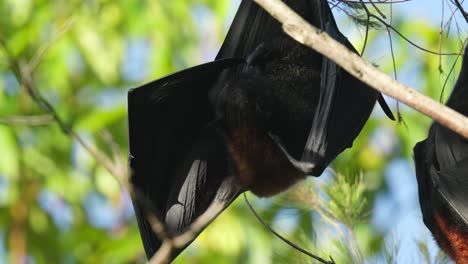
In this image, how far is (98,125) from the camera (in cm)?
676

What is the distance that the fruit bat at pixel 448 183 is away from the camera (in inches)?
146

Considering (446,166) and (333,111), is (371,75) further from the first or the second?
(446,166)

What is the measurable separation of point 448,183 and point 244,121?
95 centimetres

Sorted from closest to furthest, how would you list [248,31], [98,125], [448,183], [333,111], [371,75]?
[371,75] → [333,111] → [448,183] → [248,31] → [98,125]

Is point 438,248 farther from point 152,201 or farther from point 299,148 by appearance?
point 152,201

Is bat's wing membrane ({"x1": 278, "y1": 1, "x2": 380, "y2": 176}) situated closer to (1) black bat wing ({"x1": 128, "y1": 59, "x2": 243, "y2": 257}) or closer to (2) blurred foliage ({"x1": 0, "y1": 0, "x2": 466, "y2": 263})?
(1) black bat wing ({"x1": 128, "y1": 59, "x2": 243, "y2": 257})

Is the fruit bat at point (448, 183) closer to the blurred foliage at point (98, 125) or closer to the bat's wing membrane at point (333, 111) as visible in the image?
the bat's wing membrane at point (333, 111)

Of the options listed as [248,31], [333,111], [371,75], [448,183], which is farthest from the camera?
[248,31]

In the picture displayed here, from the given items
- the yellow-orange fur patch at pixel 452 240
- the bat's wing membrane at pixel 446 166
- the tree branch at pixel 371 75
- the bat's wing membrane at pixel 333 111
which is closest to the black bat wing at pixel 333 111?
the bat's wing membrane at pixel 333 111

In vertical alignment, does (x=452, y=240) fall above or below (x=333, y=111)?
below

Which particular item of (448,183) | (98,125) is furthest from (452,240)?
(98,125)

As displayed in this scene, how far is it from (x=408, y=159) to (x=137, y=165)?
171 inches

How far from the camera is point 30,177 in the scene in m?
8.12

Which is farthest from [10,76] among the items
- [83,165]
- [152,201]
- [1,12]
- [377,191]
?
[152,201]
